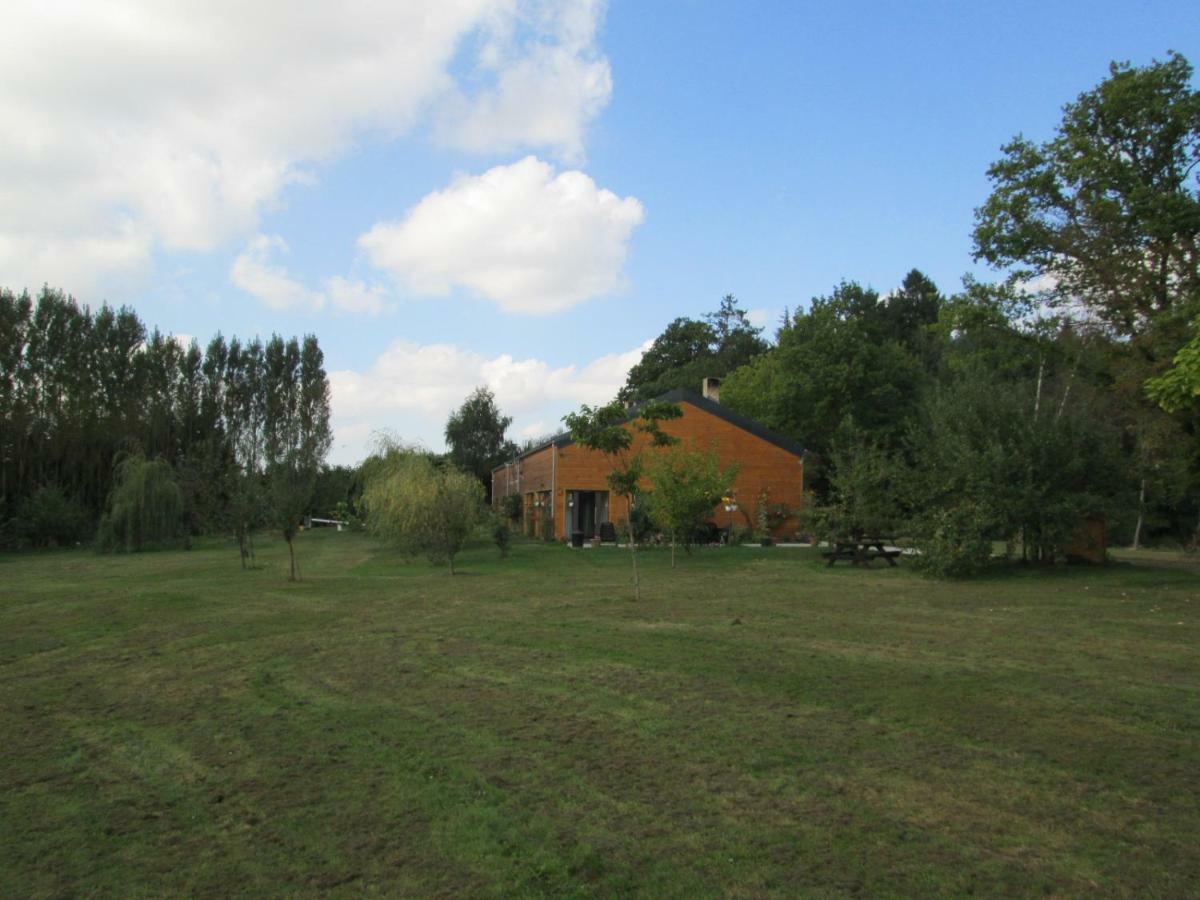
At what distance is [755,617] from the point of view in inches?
515

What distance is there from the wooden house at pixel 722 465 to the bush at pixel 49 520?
20851 mm

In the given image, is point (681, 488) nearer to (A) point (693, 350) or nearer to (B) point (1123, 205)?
(B) point (1123, 205)

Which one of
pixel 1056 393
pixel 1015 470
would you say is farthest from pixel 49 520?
pixel 1056 393

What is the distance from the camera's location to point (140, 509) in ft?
106

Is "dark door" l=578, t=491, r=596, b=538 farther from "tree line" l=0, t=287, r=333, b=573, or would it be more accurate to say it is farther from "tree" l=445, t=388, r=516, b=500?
"tree" l=445, t=388, r=516, b=500

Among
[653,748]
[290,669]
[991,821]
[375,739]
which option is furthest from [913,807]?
[290,669]

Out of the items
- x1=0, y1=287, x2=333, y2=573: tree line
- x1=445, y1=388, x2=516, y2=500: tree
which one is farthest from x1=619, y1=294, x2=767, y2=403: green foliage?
x1=0, y1=287, x2=333, y2=573: tree line

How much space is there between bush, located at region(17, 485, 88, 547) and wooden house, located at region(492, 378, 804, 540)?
20851mm

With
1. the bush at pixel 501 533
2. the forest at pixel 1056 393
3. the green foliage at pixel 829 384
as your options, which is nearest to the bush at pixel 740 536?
the forest at pixel 1056 393

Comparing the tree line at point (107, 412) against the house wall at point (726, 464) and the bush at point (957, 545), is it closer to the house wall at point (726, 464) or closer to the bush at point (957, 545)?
the house wall at point (726, 464)

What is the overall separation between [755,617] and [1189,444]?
10.9 metres

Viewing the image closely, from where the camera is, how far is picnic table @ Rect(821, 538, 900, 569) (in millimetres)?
22516

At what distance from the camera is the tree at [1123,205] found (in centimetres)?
1677

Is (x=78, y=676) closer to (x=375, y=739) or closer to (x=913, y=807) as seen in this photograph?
(x=375, y=739)
